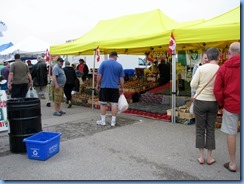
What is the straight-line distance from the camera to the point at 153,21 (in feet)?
32.0

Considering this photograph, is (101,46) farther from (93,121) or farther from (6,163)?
(6,163)

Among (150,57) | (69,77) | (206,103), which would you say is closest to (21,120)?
(206,103)

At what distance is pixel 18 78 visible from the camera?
8062mm

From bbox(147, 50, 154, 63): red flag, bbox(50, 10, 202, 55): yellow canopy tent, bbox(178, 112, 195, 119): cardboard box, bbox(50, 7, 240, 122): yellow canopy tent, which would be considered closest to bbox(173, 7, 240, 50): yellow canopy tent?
bbox(50, 7, 240, 122): yellow canopy tent

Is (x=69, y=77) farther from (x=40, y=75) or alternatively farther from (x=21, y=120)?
(x=21, y=120)

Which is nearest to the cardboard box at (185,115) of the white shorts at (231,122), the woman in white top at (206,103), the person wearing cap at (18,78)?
the woman in white top at (206,103)

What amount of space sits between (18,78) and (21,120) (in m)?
3.68

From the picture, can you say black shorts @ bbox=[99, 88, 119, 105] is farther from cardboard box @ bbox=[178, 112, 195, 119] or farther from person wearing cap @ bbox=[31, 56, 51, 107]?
person wearing cap @ bbox=[31, 56, 51, 107]

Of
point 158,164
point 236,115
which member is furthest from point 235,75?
point 158,164

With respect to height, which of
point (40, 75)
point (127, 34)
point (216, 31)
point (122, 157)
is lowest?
point (122, 157)

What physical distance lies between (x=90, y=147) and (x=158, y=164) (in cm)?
148

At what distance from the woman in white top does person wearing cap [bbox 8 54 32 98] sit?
18.4ft

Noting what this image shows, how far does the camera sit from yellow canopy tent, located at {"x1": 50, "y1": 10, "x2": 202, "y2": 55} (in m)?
7.76

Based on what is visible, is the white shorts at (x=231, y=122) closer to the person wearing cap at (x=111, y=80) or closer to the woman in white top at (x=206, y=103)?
the woman in white top at (x=206, y=103)
